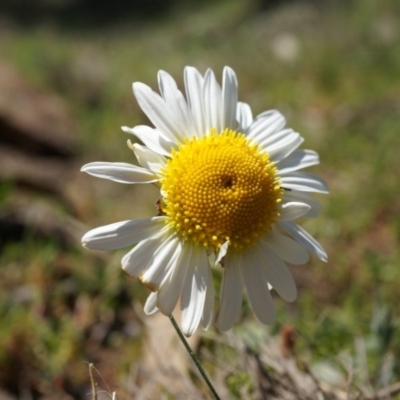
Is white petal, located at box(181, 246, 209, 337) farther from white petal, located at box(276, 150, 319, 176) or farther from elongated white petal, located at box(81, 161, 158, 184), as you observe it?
white petal, located at box(276, 150, 319, 176)

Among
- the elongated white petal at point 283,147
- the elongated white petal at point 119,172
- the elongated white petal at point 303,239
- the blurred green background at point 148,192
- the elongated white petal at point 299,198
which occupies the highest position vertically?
the elongated white petal at point 283,147

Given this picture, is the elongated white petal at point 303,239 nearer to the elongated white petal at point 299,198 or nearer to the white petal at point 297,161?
the elongated white petal at point 299,198

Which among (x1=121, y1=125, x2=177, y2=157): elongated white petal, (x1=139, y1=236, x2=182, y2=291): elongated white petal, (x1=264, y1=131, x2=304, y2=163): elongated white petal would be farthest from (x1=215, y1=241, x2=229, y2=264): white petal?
(x1=264, y1=131, x2=304, y2=163): elongated white petal

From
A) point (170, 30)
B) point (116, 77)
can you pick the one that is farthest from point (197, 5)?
point (116, 77)

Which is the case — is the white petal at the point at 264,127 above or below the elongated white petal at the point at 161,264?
above

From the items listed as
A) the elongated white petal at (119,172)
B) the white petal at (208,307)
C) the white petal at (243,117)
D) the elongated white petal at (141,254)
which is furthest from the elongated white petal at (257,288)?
the white petal at (243,117)

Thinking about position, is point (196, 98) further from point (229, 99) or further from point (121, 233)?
point (121, 233)
